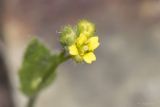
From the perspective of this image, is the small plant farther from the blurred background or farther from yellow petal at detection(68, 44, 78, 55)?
the blurred background

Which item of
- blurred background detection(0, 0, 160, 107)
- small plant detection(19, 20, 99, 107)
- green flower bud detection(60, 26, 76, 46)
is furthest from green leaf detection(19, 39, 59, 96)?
blurred background detection(0, 0, 160, 107)

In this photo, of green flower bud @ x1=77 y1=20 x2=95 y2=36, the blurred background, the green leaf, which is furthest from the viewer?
the blurred background

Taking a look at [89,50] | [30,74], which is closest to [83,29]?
[89,50]

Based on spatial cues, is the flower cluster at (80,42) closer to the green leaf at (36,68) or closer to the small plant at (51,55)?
the small plant at (51,55)

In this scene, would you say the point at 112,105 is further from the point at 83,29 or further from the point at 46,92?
the point at 83,29

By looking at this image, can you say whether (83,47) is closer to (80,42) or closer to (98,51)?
(80,42)
